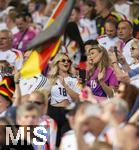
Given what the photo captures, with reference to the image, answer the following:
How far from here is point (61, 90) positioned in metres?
12.6

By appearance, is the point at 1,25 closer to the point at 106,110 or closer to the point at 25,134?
the point at 25,134

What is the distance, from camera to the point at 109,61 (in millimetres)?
12516

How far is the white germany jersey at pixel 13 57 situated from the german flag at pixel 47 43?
3945 mm

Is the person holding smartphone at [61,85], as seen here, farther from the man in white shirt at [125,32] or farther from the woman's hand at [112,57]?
the man in white shirt at [125,32]

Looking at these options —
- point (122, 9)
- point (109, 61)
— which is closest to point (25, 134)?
point (109, 61)

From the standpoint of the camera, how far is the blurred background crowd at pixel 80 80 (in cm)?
855

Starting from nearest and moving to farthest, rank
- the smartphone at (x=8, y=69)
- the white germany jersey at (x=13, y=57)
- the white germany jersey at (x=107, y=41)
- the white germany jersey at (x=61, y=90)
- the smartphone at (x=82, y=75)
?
the white germany jersey at (x=61, y=90), the smartphone at (x=82, y=75), the smartphone at (x=8, y=69), the white germany jersey at (x=107, y=41), the white germany jersey at (x=13, y=57)

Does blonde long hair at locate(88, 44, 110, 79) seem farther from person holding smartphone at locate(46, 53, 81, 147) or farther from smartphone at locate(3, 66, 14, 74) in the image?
smartphone at locate(3, 66, 14, 74)

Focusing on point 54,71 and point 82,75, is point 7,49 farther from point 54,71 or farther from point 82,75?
point 54,71

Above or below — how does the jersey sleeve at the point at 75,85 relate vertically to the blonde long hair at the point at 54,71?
below

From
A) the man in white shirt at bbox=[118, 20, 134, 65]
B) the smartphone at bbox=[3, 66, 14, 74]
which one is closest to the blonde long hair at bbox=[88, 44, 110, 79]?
the smartphone at bbox=[3, 66, 14, 74]

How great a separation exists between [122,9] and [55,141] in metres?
6.82

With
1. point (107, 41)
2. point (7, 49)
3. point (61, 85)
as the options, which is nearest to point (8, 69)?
point (61, 85)

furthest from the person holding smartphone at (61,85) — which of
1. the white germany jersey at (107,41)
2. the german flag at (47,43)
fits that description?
the white germany jersey at (107,41)
